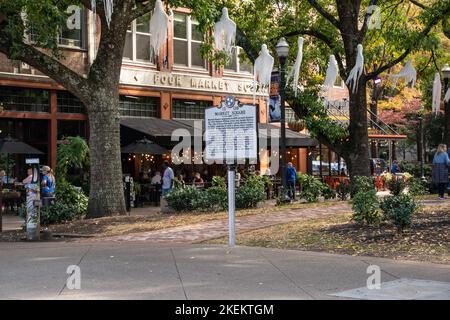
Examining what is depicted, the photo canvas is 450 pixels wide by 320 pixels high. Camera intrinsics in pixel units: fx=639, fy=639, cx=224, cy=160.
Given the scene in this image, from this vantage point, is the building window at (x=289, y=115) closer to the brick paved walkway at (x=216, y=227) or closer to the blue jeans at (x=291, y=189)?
the blue jeans at (x=291, y=189)

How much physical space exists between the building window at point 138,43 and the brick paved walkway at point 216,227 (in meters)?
12.3

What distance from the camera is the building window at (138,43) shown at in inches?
1053

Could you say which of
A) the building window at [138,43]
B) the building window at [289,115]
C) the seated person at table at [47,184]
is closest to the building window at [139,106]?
the building window at [138,43]

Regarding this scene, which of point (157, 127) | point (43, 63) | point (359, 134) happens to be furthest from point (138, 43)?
point (359, 134)

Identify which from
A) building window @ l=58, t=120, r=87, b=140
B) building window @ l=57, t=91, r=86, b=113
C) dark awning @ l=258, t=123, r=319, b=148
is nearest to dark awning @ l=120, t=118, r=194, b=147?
building window @ l=58, t=120, r=87, b=140

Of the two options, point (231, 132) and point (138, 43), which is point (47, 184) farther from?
point (138, 43)

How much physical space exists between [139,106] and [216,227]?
44.9 feet

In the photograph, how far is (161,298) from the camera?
7328 millimetres

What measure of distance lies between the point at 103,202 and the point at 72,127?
906cm

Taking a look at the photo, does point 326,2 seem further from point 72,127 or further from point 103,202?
point 103,202

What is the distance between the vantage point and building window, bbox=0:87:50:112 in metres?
23.1

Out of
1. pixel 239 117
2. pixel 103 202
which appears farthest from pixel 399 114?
pixel 239 117

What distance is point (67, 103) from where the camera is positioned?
982 inches

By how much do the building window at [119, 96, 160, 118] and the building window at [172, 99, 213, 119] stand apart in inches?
39.5
